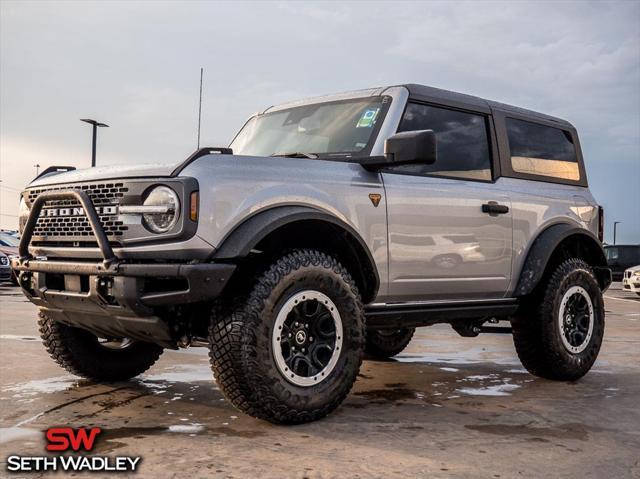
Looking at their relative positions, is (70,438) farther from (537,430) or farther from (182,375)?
(537,430)

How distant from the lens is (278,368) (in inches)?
167

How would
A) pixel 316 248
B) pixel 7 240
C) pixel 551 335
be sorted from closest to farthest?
pixel 316 248 → pixel 551 335 → pixel 7 240

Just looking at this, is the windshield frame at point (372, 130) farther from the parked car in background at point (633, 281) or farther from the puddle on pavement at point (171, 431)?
the parked car in background at point (633, 281)

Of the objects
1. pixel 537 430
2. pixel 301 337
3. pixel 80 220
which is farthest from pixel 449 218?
pixel 80 220

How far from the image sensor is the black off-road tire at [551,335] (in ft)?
19.8

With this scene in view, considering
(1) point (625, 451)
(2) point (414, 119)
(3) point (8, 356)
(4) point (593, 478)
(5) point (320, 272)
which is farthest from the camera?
(3) point (8, 356)

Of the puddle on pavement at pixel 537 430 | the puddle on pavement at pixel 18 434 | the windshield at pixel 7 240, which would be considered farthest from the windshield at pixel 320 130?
the windshield at pixel 7 240

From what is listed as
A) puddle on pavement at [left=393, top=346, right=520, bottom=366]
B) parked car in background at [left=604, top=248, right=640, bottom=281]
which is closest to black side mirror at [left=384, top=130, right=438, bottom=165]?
puddle on pavement at [left=393, top=346, right=520, bottom=366]

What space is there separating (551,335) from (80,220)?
3.59 meters

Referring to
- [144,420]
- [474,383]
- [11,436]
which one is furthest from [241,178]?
[474,383]

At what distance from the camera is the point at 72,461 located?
353cm

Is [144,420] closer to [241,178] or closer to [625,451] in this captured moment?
[241,178]

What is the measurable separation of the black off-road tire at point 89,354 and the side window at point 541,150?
3182 millimetres

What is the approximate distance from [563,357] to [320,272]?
256 cm
